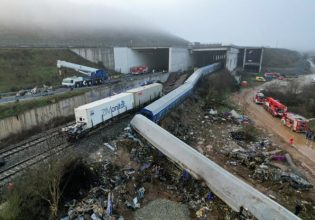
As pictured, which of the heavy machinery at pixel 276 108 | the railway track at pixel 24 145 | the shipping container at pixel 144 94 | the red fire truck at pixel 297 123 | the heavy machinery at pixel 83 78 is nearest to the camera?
the railway track at pixel 24 145

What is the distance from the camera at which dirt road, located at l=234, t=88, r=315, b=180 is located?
835 inches

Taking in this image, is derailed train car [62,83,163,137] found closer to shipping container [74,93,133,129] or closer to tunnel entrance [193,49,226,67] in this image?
shipping container [74,93,133,129]

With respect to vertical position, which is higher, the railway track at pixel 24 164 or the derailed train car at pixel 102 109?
the derailed train car at pixel 102 109

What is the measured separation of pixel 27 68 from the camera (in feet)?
113

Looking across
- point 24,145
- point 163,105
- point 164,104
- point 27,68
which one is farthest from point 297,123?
point 27,68

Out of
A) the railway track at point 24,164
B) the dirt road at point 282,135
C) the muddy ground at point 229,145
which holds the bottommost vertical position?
the dirt road at point 282,135

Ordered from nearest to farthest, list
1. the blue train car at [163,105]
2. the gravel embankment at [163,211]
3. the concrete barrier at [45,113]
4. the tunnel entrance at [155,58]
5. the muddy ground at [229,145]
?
Answer: 1. the gravel embankment at [163,211]
2. the muddy ground at [229,145]
3. the concrete barrier at [45,113]
4. the blue train car at [163,105]
5. the tunnel entrance at [155,58]

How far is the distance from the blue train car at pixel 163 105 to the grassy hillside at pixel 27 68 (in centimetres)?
1659

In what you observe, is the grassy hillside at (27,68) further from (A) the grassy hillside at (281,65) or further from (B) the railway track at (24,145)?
(A) the grassy hillside at (281,65)

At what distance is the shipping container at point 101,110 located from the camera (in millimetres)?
19750

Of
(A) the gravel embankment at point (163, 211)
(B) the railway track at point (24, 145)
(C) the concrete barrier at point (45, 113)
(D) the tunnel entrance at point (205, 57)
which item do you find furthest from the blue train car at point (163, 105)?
(D) the tunnel entrance at point (205, 57)

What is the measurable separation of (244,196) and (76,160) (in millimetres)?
9786

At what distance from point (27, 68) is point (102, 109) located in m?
20.2

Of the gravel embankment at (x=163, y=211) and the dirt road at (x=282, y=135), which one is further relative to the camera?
the dirt road at (x=282, y=135)
